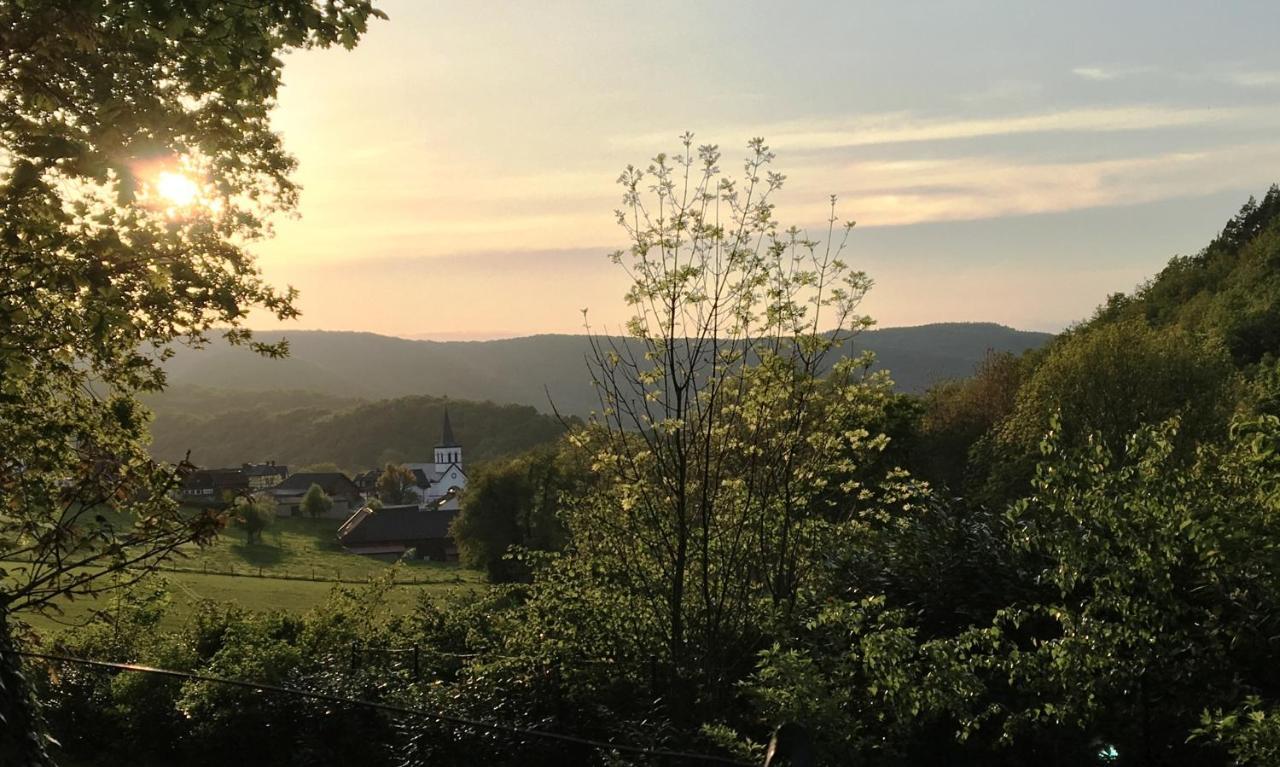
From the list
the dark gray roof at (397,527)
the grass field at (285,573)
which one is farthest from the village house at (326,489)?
the grass field at (285,573)

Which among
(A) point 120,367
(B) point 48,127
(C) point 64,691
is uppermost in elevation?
(B) point 48,127

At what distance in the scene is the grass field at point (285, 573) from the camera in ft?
121

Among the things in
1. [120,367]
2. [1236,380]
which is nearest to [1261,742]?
[120,367]

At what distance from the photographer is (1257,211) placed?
67312mm

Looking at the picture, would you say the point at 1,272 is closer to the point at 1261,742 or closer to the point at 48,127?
the point at 48,127

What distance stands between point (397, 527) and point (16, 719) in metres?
79.4

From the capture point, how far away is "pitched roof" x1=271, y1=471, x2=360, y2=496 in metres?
104

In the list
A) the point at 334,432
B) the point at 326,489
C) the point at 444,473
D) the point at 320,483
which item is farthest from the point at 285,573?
the point at 334,432

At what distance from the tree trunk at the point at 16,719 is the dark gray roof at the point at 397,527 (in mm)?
73666

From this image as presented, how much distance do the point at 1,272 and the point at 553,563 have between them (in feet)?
20.3

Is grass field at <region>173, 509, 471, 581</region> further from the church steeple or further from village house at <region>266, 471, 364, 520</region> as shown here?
the church steeple

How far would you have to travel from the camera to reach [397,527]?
264 feet

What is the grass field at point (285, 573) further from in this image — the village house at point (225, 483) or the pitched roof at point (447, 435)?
the pitched roof at point (447, 435)

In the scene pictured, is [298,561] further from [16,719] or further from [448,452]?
[448,452]
